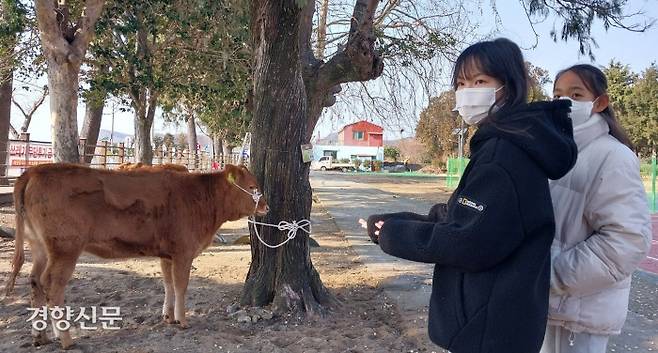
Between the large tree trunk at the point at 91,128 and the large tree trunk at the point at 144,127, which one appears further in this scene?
the large tree trunk at the point at 91,128

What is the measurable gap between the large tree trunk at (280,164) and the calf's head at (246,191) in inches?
9.6

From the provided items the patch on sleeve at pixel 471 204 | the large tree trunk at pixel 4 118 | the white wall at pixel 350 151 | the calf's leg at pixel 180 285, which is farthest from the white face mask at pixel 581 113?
the white wall at pixel 350 151

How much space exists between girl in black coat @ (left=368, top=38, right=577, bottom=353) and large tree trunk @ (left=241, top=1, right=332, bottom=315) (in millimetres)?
3428

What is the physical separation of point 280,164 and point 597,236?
11.8 feet

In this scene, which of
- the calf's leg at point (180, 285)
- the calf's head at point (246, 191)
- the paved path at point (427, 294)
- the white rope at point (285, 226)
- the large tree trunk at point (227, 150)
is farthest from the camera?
the large tree trunk at point (227, 150)

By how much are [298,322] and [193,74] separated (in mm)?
9547

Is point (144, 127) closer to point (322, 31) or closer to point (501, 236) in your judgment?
point (322, 31)

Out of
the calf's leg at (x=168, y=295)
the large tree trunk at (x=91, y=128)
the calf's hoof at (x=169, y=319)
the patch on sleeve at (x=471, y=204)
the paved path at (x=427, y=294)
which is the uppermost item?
the large tree trunk at (x=91, y=128)

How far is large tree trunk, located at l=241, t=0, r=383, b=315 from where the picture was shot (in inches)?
197

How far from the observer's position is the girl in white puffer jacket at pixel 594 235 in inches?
73.9

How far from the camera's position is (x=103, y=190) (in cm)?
445

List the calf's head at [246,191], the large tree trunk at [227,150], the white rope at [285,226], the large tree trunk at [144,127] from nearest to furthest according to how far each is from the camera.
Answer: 1. the calf's head at [246,191]
2. the white rope at [285,226]
3. the large tree trunk at [144,127]
4. the large tree trunk at [227,150]

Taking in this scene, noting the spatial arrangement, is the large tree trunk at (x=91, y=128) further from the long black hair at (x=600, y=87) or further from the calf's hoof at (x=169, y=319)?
the long black hair at (x=600, y=87)

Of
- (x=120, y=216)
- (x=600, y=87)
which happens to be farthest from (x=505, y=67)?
(x=120, y=216)
